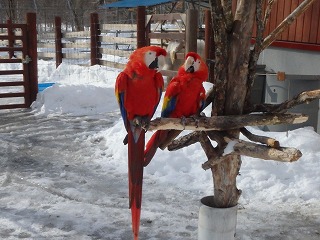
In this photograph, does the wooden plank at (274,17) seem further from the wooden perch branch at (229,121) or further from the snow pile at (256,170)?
the wooden perch branch at (229,121)

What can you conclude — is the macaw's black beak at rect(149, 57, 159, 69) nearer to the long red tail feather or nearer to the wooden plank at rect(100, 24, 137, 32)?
the long red tail feather

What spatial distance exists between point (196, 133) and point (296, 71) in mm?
4436

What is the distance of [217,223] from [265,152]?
517 millimetres

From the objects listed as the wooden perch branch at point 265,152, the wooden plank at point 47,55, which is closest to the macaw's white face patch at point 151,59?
the wooden perch branch at point 265,152

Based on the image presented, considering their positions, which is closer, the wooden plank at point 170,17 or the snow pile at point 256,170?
the snow pile at point 256,170

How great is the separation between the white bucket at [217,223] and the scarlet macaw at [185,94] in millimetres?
456

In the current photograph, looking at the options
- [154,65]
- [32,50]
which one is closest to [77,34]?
[32,50]

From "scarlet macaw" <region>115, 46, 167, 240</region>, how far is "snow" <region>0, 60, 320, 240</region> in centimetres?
139

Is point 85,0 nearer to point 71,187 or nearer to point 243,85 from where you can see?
point 71,187

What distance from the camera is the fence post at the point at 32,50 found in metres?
8.16

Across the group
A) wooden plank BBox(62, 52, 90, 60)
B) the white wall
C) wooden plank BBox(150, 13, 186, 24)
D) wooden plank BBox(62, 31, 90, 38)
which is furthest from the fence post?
the white wall

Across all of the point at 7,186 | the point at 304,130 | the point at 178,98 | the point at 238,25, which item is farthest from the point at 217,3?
the point at 304,130

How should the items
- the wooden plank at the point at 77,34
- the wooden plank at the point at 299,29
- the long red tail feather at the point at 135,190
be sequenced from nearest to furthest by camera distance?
the long red tail feather at the point at 135,190 < the wooden plank at the point at 299,29 < the wooden plank at the point at 77,34

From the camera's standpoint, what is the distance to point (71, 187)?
4246 millimetres
